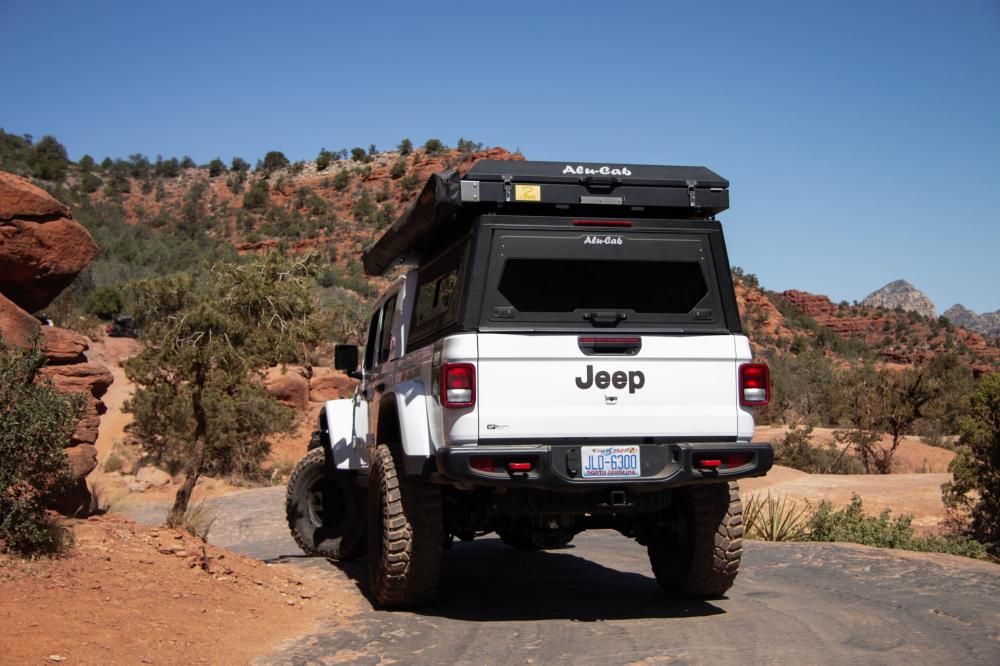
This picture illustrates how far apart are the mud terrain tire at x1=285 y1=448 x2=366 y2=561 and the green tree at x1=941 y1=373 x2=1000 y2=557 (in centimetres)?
858

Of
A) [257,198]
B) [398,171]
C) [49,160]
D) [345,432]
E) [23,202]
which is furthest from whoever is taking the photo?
[398,171]

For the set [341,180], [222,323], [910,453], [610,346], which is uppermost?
[341,180]

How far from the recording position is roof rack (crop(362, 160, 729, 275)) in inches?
258

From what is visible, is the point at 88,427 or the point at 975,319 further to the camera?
the point at 975,319

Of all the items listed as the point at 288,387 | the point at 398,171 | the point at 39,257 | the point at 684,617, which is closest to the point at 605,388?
the point at 684,617

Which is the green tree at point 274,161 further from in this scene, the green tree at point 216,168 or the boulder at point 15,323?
the boulder at point 15,323

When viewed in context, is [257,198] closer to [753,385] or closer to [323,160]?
[323,160]

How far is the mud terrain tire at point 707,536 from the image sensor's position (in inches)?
277

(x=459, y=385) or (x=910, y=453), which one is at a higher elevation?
(x=459, y=385)

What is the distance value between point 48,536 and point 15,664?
1823mm

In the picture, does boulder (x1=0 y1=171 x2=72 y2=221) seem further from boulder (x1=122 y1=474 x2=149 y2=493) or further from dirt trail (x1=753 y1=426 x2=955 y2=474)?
dirt trail (x1=753 y1=426 x2=955 y2=474)

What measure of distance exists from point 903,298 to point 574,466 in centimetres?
14130

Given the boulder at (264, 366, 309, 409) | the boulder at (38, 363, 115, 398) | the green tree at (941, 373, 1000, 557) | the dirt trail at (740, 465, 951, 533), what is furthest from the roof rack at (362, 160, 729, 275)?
the boulder at (264, 366, 309, 409)

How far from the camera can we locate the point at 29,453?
256 inches
